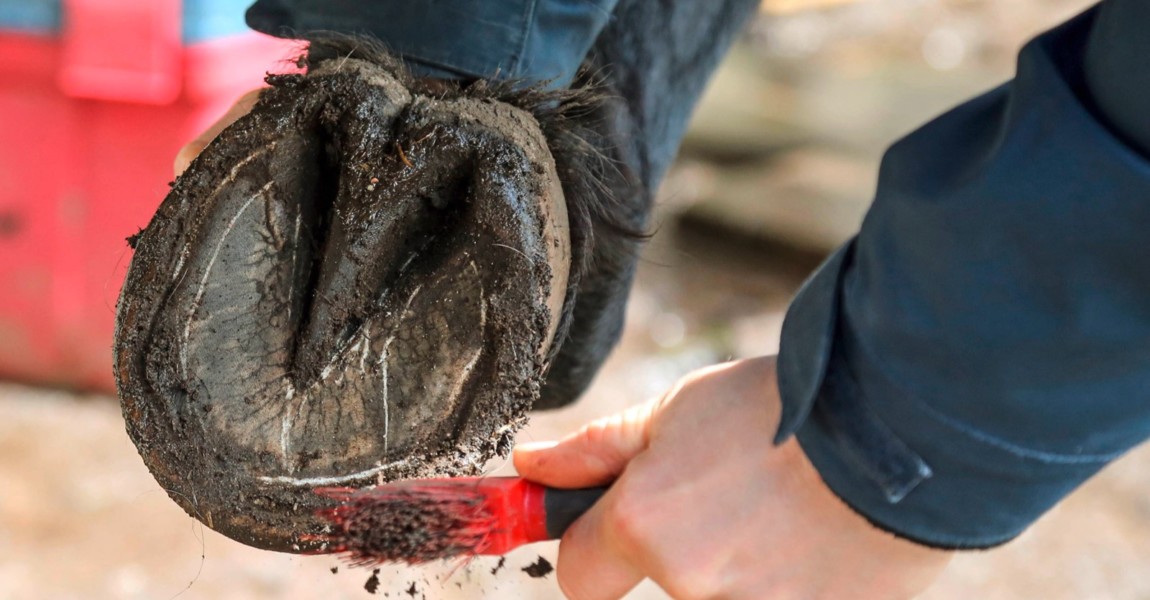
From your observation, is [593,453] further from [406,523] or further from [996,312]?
[996,312]

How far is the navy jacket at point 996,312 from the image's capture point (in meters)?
0.55

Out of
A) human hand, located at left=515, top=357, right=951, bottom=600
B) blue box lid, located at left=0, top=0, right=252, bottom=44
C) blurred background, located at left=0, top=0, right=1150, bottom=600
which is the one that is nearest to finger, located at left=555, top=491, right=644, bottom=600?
human hand, located at left=515, top=357, right=951, bottom=600

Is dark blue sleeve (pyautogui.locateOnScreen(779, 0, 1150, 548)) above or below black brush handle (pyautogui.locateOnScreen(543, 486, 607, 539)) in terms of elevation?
above

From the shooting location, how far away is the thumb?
0.77 meters

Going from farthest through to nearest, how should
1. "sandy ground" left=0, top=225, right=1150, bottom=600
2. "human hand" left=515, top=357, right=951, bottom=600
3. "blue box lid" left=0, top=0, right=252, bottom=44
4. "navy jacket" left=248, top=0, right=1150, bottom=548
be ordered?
"blue box lid" left=0, top=0, right=252, bottom=44 → "sandy ground" left=0, top=225, right=1150, bottom=600 → "human hand" left=515, top=357, right=951, bottom=600 → "navy jacket" left=248, top=0, right=1150, bottom=548

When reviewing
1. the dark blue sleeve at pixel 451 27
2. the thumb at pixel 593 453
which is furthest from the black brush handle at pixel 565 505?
the dark blue sleeve at pixel 451 27

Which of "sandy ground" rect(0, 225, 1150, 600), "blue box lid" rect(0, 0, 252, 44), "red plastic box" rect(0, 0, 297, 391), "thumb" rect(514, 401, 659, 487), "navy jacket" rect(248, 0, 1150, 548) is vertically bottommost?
"sandy ground" rect(0, 225, 1150, 600)

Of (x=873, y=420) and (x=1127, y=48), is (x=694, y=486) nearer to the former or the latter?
(x=873, y=420)

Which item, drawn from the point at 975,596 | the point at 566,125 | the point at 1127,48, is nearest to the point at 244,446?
the point at 566,125

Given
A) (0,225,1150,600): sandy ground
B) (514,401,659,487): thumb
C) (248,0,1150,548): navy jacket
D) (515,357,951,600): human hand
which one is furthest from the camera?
(0,225,1150,600): sandy ground

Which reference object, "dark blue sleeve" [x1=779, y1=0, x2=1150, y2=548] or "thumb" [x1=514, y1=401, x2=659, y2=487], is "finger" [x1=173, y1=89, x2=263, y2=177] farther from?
"dark blue sleeve" [x1=779, y1=0, x2=1150, y2=548]

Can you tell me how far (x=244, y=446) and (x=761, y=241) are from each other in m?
2.67

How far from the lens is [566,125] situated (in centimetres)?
85

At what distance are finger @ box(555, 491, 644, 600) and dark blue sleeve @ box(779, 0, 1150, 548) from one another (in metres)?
0.15
